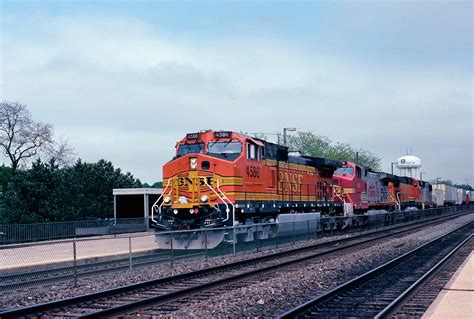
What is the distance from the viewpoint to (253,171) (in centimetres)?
2338

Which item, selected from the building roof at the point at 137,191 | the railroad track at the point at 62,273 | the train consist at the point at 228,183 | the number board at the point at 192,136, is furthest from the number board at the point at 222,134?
the building roof at the point at 137,191

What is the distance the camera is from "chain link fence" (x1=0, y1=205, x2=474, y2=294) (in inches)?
572

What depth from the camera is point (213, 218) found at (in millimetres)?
21750

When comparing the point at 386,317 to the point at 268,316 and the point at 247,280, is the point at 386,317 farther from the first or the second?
the point at 247,280

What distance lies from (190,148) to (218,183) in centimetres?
228

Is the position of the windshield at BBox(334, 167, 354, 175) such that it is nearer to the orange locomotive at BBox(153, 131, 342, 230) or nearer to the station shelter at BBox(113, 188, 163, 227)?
the station shelter at BBox(113, 188, 163, 227)

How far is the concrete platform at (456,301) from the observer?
9312 mm

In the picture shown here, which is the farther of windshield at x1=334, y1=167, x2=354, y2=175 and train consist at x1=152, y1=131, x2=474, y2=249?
windshield at x1=334, y1=167, x2=354, y2=175

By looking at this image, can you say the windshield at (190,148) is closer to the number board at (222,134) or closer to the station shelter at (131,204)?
the number board at (222,134)

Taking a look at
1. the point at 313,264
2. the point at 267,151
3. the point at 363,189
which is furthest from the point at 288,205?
the point at 363,189

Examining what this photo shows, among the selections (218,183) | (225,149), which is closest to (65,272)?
(218,183)

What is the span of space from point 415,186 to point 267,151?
4301 centimetres

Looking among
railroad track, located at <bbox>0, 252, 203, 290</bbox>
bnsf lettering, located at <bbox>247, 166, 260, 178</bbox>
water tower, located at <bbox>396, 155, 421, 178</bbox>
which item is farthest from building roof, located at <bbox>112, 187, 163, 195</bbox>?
water tower, located at <bbox>396, 155, 421, 178</bbox>

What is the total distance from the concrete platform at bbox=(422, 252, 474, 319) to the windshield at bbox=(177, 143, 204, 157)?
11593 millimetres
